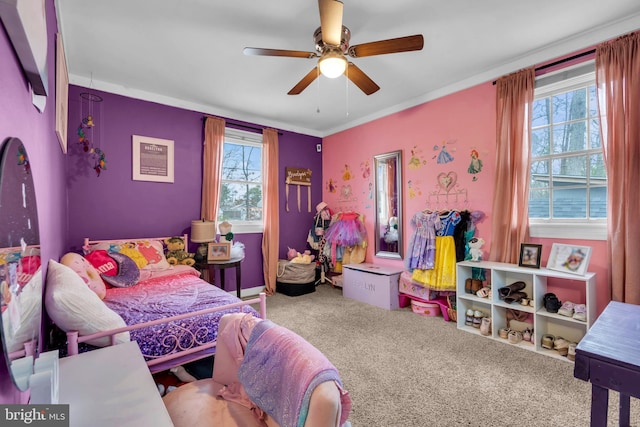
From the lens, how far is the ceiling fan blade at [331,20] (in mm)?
1663

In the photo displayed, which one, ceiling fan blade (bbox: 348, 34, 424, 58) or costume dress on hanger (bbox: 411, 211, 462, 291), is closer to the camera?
ceiling fan blade (bbox: 348, 34, 424, 58)

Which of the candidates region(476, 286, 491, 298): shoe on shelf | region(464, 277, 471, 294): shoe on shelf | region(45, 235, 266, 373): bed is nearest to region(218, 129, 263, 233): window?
region(45, 235, 266, 373): bed

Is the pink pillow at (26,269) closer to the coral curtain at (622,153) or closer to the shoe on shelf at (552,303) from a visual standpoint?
the shoe on shelf at (552,303)

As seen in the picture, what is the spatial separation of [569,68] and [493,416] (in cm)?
294

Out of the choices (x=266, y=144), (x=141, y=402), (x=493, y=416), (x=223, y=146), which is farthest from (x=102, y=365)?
(x=266, y=144)

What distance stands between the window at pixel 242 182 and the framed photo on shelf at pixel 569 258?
141 inches

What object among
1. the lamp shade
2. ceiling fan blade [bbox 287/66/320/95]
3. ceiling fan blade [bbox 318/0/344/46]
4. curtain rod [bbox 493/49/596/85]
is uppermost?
curtain rod [bbox 493/49/596/85]

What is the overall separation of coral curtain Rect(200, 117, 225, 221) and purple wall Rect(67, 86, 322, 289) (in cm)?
9

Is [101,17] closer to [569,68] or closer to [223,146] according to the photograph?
[223,146]

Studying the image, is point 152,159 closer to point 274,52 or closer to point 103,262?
point 103,262

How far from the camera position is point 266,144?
14.6 ft

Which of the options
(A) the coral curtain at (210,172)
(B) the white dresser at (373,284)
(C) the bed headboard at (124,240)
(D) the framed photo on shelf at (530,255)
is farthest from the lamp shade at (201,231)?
(D) the framed photo on shelf at (530,255)

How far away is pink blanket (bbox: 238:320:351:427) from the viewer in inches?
34.3

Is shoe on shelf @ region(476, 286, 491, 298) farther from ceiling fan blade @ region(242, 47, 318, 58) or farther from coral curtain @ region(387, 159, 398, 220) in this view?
ceiling fan blade @ region(242, 47, 318, 58)
